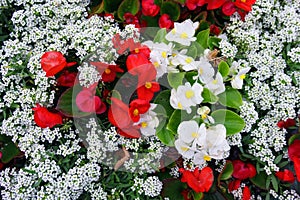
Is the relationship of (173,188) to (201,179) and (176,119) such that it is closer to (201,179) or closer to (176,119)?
(201,179)

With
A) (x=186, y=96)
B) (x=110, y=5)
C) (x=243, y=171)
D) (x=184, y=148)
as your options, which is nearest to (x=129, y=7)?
(x=110, y=5)

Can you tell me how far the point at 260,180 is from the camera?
1.35 m

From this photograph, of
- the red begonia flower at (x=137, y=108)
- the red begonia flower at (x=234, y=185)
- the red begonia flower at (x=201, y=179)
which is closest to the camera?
the red begonia flower at (x=137, y=108)

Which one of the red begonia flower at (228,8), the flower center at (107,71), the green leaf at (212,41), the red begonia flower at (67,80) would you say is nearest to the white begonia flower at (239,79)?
the green leaf at (212,41)

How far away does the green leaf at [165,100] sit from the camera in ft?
4.11

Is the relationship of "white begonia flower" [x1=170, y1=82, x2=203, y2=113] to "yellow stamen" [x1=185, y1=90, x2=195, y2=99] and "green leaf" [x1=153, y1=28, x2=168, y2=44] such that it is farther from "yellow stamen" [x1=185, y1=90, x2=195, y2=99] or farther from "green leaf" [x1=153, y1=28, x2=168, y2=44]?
"green leaf" [x1=153, y1=28, x2=168, y2=44]

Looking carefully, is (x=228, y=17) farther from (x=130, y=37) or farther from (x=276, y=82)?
(x=130, y=37)

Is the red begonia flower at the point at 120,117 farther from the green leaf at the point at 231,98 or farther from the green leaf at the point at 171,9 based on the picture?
the green leaf at the point at 171,9

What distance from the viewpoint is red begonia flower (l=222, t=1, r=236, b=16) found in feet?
4.58

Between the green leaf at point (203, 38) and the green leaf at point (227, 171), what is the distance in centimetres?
37

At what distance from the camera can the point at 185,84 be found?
117cm

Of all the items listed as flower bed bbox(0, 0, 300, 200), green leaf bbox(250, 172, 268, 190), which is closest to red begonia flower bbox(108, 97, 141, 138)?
flower bed bbox(0, 0, 300, 200)

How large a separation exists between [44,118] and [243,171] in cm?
62

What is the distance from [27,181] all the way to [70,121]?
8.3 inches
